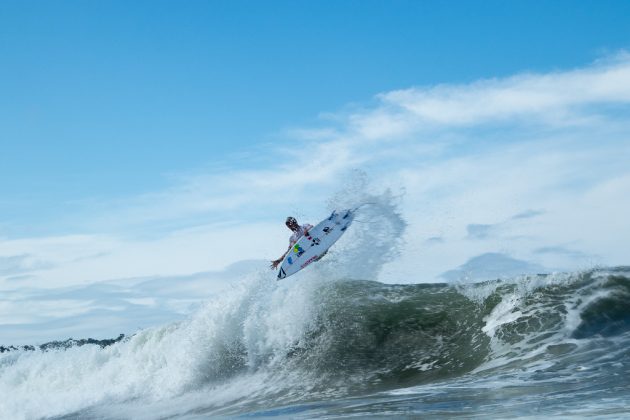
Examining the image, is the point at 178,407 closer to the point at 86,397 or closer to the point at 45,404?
the point at 86,397

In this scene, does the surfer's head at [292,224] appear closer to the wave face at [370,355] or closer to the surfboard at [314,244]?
the surfboard at [314,244]

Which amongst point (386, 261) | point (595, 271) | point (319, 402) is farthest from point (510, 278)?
point (319, 402)

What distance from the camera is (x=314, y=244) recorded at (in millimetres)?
20203

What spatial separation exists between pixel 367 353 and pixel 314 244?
578 centimetres

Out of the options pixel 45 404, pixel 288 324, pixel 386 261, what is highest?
pixel 386 261

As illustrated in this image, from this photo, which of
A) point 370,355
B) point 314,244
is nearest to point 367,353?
point 370,355

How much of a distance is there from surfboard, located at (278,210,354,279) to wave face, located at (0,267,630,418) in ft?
2.06

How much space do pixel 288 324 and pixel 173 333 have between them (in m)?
4.56

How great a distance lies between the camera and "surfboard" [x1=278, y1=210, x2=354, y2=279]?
19.9 m

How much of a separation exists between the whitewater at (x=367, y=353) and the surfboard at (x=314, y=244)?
14.2 inches

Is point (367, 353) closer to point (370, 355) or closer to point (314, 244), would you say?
point (370, 355)

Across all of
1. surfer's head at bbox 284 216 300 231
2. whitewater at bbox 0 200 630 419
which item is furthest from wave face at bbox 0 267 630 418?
surfer's head at bbox 284 216 300 231

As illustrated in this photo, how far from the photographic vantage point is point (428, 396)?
1019 cm

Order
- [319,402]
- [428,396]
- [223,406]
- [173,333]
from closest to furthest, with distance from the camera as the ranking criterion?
[428,396], [319,402], [223,406], [173,333]
